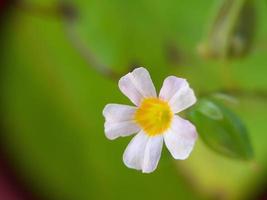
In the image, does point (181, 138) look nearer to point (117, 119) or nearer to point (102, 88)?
point (117, 119)

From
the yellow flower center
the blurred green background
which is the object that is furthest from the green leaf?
the blurred green background

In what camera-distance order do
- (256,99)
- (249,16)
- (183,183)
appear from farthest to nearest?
(183,183) → (256,99) → (249,16)

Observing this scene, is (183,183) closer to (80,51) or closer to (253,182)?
(253,182)

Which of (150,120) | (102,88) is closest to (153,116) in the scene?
(150,120)

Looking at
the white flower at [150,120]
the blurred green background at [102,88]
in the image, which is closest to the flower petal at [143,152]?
the white flower at [150,120]

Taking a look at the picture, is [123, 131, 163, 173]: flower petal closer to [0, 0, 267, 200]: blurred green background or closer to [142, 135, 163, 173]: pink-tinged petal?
[142, 135, 163, 173]: pink-tinged petal

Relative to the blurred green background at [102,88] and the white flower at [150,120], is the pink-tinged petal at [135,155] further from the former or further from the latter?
the blurred green background at [102,88]

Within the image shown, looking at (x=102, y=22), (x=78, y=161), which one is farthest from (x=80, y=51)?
(x=78, y=161)
